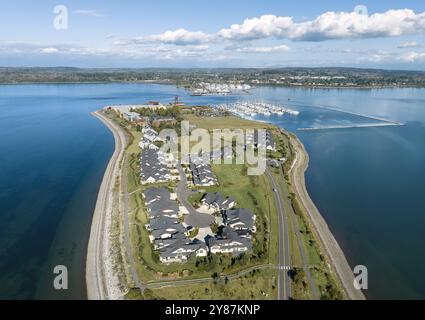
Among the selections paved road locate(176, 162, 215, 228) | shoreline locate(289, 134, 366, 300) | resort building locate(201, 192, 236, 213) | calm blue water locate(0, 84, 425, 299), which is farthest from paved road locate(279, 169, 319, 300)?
paved road locate(176, 162, 215, 228)

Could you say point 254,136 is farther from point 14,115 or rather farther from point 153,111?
point 14,115

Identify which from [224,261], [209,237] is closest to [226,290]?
[224,261]

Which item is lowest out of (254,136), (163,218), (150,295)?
(150,295)

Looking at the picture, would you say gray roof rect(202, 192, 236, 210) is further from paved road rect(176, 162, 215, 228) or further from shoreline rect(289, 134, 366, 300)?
shoreline rect(289, 134, 366, 300)

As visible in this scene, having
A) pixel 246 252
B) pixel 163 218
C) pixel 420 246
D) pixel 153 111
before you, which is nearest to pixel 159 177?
pixel 163 218

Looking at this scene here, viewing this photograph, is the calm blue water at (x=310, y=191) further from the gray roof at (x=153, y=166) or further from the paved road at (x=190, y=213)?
the paved road at (x=190, y=213)

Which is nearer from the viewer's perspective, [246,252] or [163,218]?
[246,252]

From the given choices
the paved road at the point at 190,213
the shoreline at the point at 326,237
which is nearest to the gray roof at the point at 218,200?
the paved road at the point at 190,213
